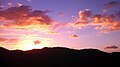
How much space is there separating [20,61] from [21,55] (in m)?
14.9

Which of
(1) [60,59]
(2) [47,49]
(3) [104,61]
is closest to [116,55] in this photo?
(3) [104,61]

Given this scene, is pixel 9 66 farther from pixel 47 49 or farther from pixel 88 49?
pixel 88 49

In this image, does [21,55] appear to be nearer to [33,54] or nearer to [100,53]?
[33,54]

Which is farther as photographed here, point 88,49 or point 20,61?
point 88,49

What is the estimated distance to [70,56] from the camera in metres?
173

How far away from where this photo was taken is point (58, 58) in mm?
163750

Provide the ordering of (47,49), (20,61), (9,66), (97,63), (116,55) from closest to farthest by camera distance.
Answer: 1. (9,66)
2. (20,61)
3. (97,63)
4. (116,55)
5. (47,49)

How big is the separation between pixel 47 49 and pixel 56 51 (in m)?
7.89

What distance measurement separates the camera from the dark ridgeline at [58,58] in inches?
5586

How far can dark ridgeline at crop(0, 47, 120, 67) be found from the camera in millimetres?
141875

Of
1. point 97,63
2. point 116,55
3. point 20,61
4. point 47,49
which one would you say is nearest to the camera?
point 20,61

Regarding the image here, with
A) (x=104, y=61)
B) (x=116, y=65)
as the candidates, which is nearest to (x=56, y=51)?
(x=104, y=61)

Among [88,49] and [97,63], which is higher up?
[88,49]

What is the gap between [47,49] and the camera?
588 ft
